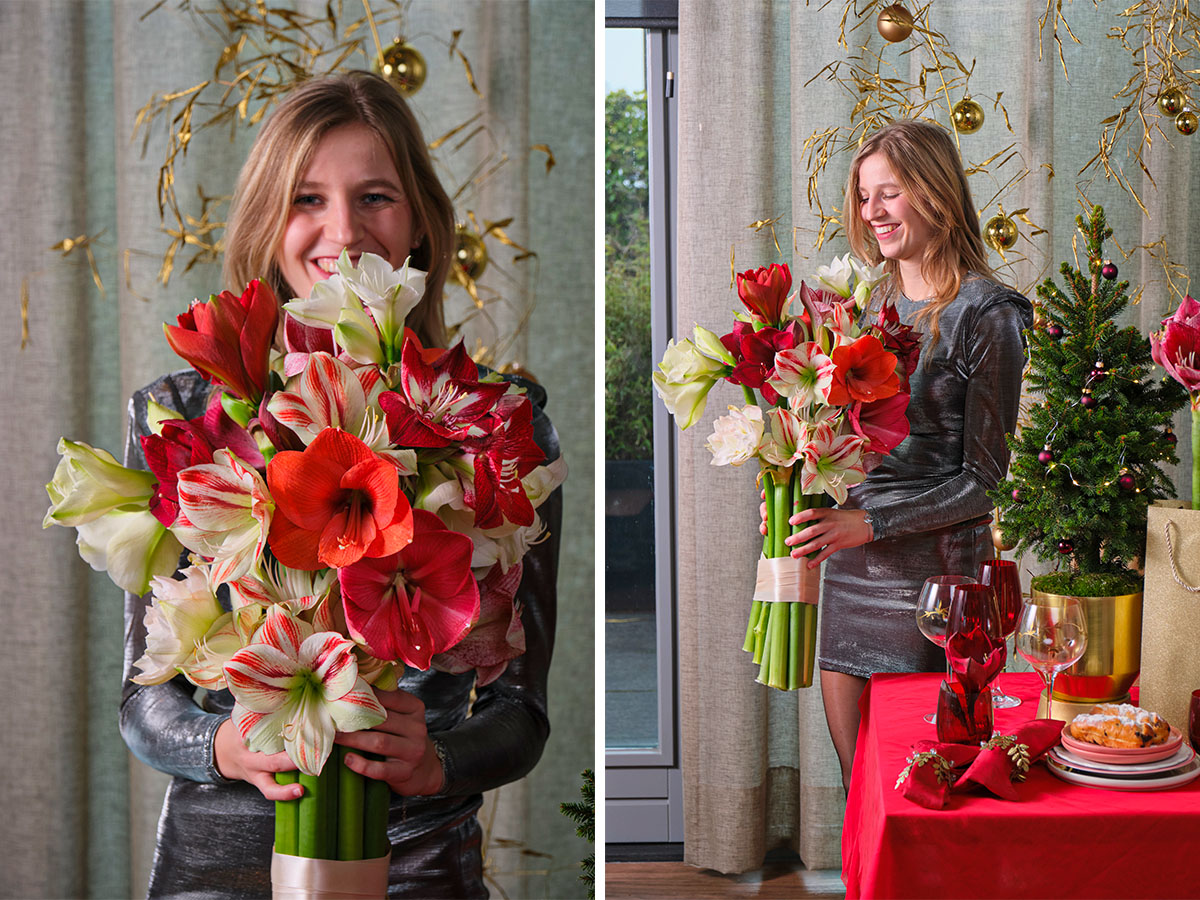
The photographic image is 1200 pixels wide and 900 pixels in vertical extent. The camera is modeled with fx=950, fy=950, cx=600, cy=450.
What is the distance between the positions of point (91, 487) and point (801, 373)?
1.04 metres

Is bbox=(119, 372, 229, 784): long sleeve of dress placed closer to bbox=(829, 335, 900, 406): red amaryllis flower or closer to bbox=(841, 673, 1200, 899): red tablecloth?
bbox=(841, 673, 1200, 899): red tablecloth

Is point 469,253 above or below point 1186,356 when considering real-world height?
above

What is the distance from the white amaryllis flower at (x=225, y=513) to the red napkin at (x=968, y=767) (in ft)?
2.75

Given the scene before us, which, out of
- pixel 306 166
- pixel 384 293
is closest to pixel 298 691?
pixel 384 293

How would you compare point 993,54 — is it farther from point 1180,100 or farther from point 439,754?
point 439,754

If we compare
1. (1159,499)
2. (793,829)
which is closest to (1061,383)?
(1159,499)

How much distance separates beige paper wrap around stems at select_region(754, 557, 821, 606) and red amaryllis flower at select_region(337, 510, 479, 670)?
928mm

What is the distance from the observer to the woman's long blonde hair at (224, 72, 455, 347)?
4.43 feet

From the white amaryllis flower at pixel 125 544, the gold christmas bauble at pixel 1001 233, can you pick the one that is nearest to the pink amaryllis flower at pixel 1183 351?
the gold christmas bauble at pixel 1001 233

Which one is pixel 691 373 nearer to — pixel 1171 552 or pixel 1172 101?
pixel 1171 552

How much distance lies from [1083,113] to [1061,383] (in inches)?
38.6

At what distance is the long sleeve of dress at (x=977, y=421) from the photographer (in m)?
1.85

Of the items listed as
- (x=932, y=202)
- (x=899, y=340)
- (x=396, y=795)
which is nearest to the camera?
(x=396, y=795)

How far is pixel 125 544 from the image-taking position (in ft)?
2.93
